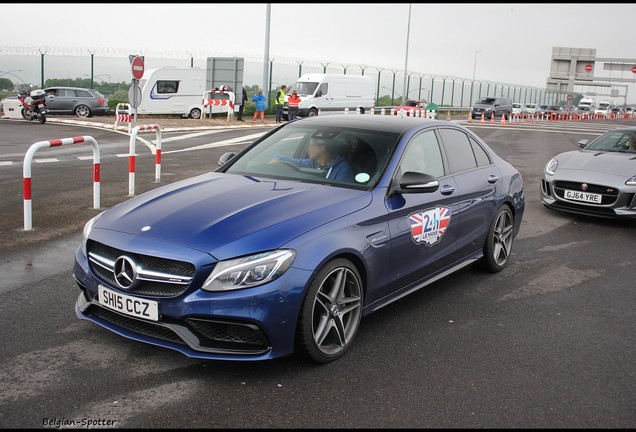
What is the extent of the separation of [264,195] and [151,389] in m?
1.52

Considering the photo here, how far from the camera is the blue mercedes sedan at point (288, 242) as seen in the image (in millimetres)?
3744

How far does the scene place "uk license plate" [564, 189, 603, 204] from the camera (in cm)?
901

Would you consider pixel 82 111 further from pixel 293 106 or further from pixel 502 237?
pixel 502 237

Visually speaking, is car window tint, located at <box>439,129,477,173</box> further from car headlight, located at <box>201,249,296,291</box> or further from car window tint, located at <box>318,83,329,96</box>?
car window tint, located at <box>318,83,329,96</box>

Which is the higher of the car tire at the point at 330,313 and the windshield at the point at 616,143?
the windshield at the point at 616,143

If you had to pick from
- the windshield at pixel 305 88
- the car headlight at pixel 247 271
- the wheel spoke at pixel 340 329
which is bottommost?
the wheel spoke at pixel 340 329

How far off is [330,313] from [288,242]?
1.99 feet

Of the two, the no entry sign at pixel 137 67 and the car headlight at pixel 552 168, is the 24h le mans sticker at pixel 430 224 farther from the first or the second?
the no entry sign at pixel 137 67

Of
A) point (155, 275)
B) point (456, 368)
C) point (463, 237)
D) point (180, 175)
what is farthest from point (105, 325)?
point (180, 175)

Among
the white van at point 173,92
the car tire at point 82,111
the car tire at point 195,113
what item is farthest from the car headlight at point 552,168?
the car tire at point 195,113

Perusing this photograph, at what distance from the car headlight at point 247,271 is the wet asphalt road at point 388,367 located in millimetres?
615

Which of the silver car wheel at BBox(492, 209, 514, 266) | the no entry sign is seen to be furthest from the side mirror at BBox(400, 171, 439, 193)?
the no entry sign

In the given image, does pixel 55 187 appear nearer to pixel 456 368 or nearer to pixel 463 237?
pixel 463 237

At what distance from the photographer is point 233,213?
4.17 m
